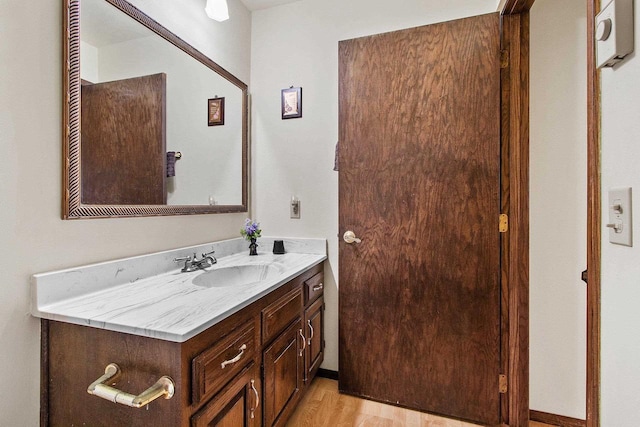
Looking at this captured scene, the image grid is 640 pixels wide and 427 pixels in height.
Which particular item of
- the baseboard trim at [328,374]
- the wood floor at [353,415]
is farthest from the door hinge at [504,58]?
the baseboard trim at [328,374]

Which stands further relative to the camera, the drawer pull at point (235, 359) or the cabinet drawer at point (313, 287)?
the cabinet drawer at point (313, 287)

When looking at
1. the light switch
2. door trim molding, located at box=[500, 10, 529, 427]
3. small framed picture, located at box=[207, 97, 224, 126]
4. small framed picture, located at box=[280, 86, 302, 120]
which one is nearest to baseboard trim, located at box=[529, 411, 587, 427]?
door trim molding, located at box=[500, 10, 529, 427]

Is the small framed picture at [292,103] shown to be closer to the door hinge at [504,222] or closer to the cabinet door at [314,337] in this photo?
the cabinet door at [314,337]

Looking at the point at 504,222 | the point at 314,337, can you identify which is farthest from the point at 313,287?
the point at 504,222

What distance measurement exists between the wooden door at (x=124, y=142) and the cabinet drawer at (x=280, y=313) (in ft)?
2.49

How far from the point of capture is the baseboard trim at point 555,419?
62.6 inches

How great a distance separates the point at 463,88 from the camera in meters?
1.59

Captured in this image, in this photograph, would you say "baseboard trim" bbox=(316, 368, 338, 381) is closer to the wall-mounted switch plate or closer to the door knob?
the door knob

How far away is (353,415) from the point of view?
5.45 ft

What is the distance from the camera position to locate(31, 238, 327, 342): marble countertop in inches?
33.3

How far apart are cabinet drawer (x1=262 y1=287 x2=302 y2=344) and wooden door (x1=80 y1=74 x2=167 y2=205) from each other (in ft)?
2.49

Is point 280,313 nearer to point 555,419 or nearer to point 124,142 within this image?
point 124,142

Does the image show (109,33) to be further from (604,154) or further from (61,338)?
(604,154)

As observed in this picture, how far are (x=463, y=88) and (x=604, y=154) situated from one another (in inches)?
42.5
